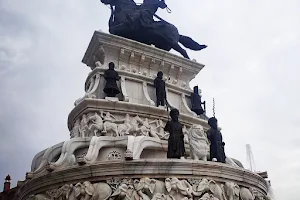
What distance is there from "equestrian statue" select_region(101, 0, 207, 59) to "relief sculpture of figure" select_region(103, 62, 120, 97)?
12.4 ft

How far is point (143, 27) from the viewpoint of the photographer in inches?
933

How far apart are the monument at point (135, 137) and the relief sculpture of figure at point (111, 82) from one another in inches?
1.8

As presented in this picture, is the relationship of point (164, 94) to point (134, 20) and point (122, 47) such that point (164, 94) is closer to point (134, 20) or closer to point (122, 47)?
point (122, 47)

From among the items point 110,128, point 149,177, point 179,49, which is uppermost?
point 179,49

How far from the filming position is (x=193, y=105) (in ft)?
72.0

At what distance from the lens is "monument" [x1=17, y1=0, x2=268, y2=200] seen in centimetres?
1320

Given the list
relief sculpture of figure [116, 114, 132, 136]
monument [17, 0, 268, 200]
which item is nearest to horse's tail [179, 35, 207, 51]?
monument [17, 0, 268, 200]

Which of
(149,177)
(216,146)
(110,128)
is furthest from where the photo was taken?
(110,128)

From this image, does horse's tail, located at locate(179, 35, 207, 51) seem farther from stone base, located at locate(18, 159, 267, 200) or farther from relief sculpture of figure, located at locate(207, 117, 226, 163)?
stone base, located at locate(18, 159, 267, 200)

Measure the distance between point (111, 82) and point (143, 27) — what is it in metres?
5.31

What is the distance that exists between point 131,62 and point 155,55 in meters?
1.28

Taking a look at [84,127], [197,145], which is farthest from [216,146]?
[84,127]

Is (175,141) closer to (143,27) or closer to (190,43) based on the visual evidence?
(143,27)

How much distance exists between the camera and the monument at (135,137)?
43.3 ft
